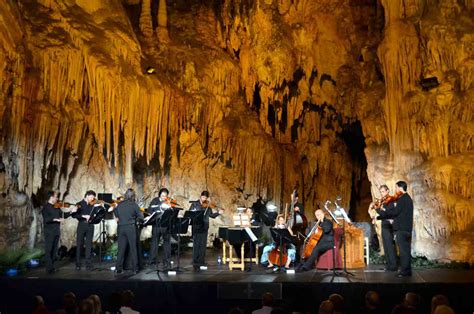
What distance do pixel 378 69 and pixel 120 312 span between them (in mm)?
11321

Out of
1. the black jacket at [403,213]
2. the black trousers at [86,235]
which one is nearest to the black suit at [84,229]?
the black trousers at [86,235]

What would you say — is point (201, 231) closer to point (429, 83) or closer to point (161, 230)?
point (161, 230)

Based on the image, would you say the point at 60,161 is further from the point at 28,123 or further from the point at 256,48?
the point at 256,48

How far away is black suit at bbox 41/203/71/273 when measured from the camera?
32.7 ft

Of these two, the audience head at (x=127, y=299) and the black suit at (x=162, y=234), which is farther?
the black suit at (x=162, y=234)

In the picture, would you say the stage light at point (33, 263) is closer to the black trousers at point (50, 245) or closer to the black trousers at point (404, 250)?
the black trousers at point (50, 245)

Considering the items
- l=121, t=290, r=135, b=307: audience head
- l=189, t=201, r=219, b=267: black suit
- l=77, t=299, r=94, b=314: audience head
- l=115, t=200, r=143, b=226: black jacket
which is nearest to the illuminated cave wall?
l=115, t=200, r=143, b=226: black jacket

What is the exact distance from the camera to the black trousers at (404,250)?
8.73 m

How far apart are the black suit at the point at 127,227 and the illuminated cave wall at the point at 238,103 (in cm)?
311

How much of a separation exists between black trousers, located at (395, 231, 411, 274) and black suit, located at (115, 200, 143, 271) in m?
4.50

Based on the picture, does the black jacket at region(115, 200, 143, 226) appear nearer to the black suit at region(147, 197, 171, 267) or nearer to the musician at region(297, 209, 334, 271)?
the black suit at region(147, 197, 171, 267)

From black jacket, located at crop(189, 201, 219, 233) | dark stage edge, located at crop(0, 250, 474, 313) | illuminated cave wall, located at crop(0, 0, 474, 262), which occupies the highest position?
illuminated cave wall, located at crop(0, 0, 474, 262)

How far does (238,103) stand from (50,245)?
8.12 metres

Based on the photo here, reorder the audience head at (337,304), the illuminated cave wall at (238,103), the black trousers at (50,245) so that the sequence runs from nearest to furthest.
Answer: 1. the audience head at (337,304)
2. the black trousers at (50,245)
3. the illuminated cave wall at (238,103)
